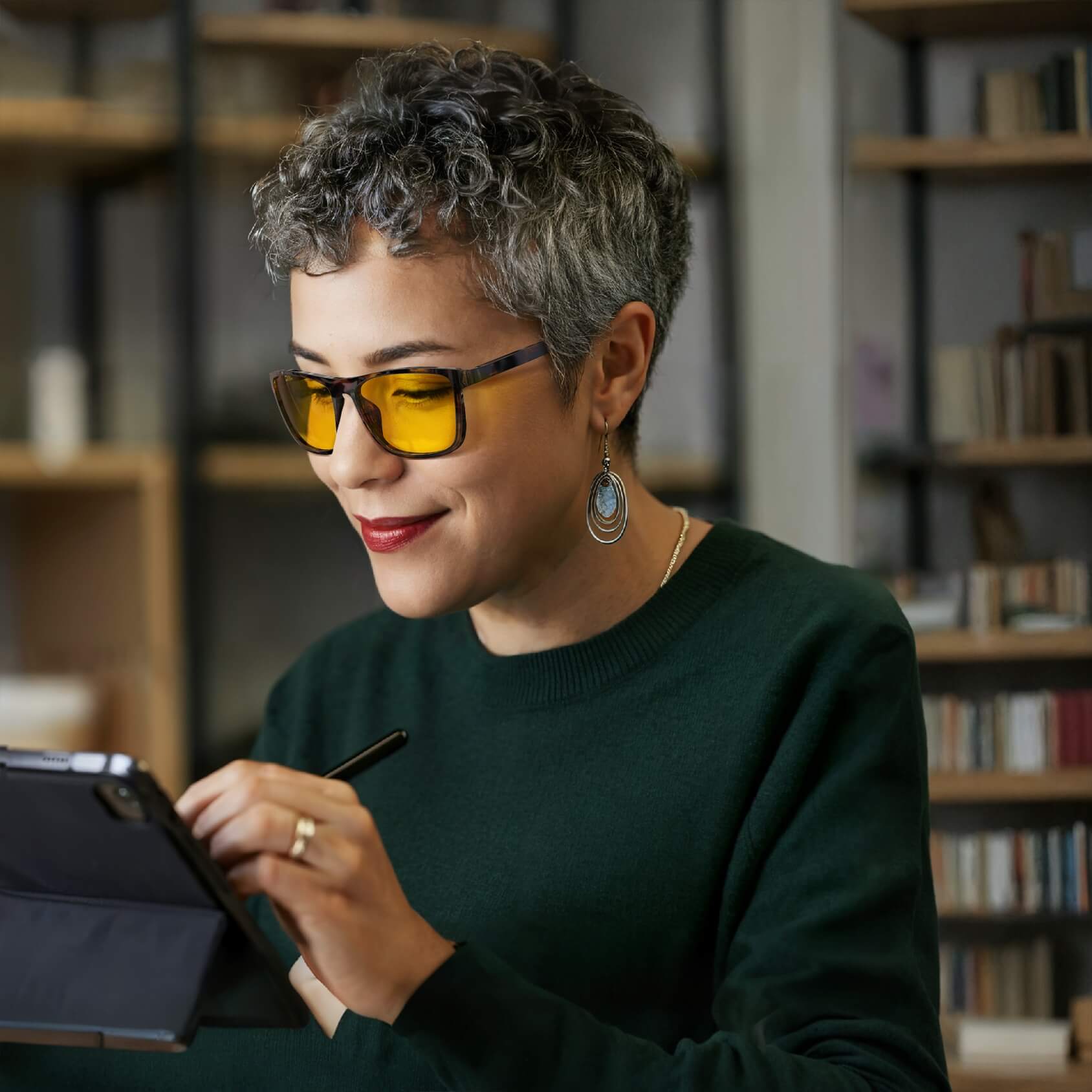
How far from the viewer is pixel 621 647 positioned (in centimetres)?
112

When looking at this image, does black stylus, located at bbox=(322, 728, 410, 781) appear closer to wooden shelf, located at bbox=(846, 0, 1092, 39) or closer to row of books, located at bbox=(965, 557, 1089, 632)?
row of books, located at bbox=(965, 557, 1089, 632)

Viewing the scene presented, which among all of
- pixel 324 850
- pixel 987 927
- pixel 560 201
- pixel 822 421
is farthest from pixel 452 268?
pixel 822 421

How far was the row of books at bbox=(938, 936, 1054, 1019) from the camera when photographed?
2.01 m

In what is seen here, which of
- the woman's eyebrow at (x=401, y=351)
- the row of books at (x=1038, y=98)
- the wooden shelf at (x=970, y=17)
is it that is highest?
the wooden shelf at (x=970, y=17)

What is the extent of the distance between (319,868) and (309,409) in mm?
405

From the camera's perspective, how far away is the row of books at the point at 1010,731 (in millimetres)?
2004

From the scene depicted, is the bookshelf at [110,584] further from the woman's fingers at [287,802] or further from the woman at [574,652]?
the woman's fingers at [287,802]

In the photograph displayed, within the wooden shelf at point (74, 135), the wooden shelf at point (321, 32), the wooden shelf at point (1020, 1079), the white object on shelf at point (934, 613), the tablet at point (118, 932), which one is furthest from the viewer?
the wooden shelf at point (321, 32)

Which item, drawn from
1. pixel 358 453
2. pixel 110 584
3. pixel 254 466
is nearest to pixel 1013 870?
pixel 358 453

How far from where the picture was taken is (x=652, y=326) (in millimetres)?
1107

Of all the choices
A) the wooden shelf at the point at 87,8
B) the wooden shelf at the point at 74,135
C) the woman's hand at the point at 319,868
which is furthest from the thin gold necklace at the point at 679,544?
the wooden shelf at the point at 87,8

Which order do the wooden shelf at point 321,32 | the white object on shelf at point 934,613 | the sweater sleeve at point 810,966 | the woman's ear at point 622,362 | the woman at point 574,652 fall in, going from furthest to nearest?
the wooden shelf at point 321,32 < the white object on shelf at point 934,613 < the woman's ear at point 622,362 < the woman at point 574,652 < the sweater sleeve at point 810,966

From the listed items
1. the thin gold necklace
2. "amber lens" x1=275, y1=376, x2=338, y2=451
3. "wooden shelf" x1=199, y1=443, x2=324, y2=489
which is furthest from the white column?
"amber lens" x1=275, y1=376, x2=338, y2=451

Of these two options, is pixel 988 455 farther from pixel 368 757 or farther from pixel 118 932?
pixel 118 932
